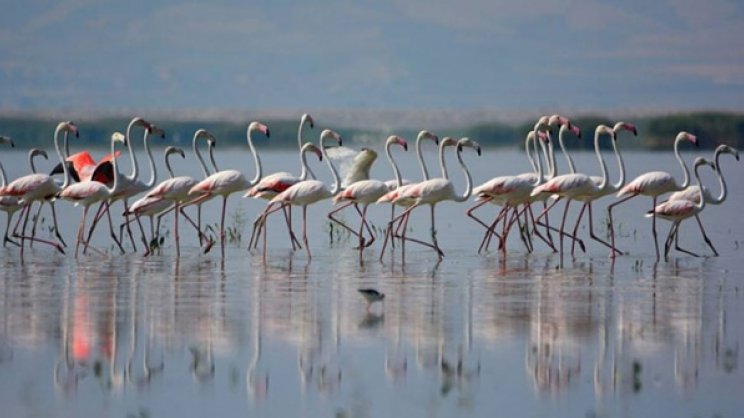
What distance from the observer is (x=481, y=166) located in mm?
38281

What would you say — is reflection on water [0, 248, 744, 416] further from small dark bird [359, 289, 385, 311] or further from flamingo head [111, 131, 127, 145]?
flamingo head [111, 131, 127, 145]

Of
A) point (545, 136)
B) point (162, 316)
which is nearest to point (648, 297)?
point (162, 316)

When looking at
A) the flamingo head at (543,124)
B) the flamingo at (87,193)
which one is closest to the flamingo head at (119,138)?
the flamingo at (87,193)

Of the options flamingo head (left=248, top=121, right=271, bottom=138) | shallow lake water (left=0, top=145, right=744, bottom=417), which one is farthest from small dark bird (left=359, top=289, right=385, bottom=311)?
flamingo head (left=248, top=121, right=271, bottom=138)

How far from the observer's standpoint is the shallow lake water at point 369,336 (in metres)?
8.14

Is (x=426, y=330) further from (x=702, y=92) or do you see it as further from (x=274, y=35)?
(x=274, y=35)

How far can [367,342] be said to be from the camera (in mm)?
9609

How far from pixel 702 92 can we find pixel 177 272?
314 ft

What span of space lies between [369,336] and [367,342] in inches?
7.7

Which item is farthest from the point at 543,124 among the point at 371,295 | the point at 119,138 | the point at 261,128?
Result: the point at 371,295

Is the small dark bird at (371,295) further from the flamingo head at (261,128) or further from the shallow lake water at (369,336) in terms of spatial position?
the flamingo head at (261,128)

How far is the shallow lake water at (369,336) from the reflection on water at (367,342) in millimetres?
16

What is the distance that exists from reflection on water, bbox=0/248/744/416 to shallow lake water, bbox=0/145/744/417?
16mm

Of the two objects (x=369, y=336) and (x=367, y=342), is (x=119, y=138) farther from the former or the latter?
(x=367, y=342)
